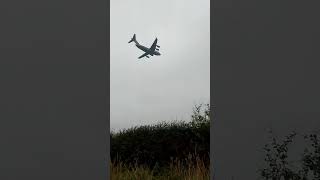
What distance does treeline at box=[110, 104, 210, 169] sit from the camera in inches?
305

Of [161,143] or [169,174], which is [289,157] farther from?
[161,143]

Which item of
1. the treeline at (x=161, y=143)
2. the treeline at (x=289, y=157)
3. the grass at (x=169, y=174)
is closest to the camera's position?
the treeline at (x=289, y=157)

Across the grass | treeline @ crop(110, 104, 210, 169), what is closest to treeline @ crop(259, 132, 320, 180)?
the grass

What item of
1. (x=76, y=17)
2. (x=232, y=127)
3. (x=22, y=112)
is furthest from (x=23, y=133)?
(x=232, y=127)

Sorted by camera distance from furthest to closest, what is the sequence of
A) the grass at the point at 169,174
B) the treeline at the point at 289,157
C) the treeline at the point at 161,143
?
the treeline at the point at 161,143 → the grass at the point at 169,174 → the treeline at the point at 289,157

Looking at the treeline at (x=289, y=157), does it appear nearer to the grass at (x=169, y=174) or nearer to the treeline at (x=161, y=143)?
the grass at (x=169, y=174)

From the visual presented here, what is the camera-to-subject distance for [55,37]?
3.86 meters

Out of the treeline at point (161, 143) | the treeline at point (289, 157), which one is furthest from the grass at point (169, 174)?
the treeline at point (289, 157)

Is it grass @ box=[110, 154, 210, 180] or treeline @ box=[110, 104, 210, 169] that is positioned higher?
treeline @ box=[110, 104, 210, 169]

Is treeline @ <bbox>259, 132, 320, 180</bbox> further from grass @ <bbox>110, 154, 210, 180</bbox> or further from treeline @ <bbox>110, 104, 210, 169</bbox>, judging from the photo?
treeline @ <bbox>110, 104, 210, 169</bbox>

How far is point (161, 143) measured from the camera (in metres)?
7.87

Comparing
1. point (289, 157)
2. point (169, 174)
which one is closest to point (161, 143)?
point (169, 174)

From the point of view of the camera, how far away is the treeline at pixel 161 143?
7750 millimetres

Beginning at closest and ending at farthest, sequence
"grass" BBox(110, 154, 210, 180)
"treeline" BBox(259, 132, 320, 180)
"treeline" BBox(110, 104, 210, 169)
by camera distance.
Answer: "treeline" BBox(259, 132, 320, 180)
"grass" BBox(110, 154, 210, 180)
"treeline" BBox(110, 104, 210, 169)
